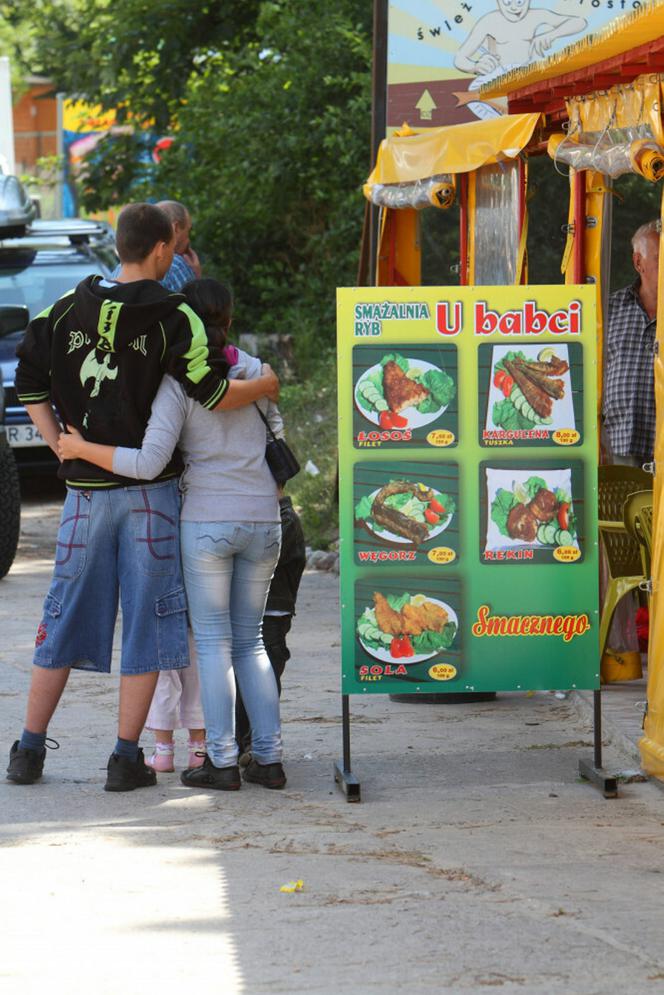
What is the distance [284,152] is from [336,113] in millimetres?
936

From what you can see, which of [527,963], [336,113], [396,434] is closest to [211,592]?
[396,434]

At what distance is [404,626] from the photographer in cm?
562

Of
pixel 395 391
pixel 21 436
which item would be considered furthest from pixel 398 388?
Answer: pixel 21 436

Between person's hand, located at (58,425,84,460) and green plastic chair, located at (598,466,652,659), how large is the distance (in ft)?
8.42

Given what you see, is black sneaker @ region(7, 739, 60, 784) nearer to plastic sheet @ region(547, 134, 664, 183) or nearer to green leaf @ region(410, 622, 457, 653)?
green leaf @ region(410, 622, 457, 653)

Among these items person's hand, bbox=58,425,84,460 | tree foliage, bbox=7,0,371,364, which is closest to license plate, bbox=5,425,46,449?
tree foliage, bbox=7,0,371,364

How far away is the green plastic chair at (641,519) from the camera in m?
6.80

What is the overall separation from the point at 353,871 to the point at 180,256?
9.22 ft

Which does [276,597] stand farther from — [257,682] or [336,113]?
[336,113]

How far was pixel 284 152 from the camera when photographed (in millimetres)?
19234

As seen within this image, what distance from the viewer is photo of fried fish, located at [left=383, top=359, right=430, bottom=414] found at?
5527mm

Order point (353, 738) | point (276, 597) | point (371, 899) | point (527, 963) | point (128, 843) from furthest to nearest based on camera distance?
point (353, 738) < point (276, 597) < point (128, 843) < point (371, 899) < point (527, 963)

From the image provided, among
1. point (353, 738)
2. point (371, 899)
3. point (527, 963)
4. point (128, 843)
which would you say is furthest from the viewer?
point (353, 738)

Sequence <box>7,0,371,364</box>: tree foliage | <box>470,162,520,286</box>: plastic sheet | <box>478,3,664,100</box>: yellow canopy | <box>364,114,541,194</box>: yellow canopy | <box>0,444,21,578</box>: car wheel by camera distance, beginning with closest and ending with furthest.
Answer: <box>478,3,664,100</box>: yellow canopy → <box>364,114,541,194</box>: yellow canopy → <box>470,162,520,286</box>: plastic sheet → <box>0,444,21,578</box>: car wheel → <box>7,0,371,364</box>: tree foliage
